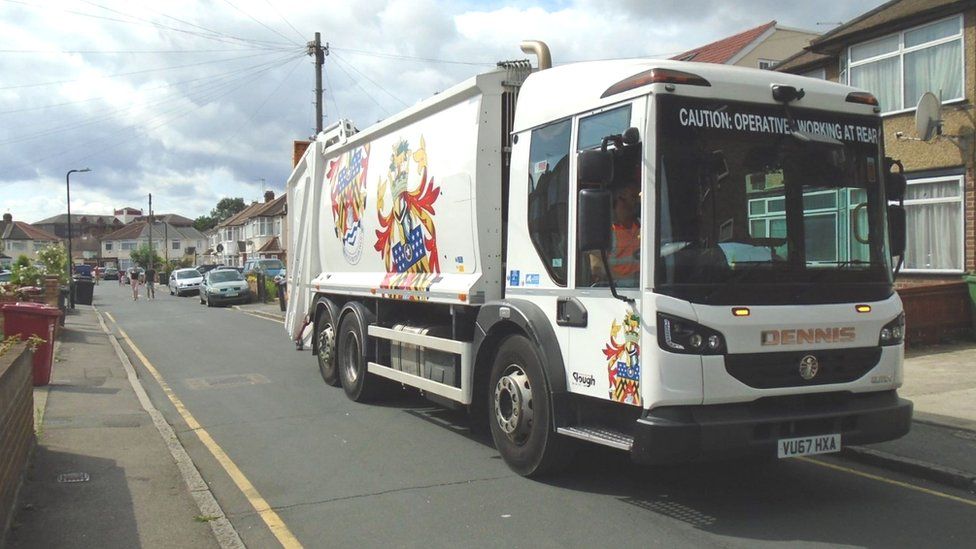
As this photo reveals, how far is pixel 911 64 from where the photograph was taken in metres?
15.1

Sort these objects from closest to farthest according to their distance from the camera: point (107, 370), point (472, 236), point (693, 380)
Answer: point (693, 380) → point (472, 236) → point (107, 370)

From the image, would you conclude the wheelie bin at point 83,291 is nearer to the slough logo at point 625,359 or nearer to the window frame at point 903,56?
the window frame at point 903,56

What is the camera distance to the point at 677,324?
4.82 m

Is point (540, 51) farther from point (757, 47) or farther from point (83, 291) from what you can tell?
point (757, 47)

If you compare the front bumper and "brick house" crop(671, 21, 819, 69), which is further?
"brick house" crop(671, 21, 819, 69)

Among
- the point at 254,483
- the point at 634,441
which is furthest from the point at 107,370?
the point at 634,441

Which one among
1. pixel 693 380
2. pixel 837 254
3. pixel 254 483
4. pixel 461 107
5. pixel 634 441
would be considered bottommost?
pixel 254 483

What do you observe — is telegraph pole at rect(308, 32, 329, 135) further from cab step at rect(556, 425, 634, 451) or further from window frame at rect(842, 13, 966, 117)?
cab step at rect(556, 425, 634, 451)

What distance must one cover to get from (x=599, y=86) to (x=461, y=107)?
6.44 feet

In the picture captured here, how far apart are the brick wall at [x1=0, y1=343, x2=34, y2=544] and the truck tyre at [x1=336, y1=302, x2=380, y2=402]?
3.50 meters

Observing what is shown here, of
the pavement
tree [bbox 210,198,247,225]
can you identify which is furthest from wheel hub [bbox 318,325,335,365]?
tree [bbox 210,198,247,225]

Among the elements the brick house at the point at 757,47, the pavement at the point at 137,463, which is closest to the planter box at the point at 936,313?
the pavement at the point at 137,463

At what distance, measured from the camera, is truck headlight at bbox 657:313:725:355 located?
480cm

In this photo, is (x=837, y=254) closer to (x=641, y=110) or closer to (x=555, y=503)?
(x=641, y=110)
